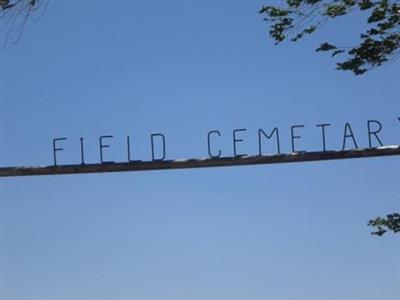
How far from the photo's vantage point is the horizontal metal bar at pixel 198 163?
1075 centimetres

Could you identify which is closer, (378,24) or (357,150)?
(357,150)

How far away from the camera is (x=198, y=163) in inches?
434

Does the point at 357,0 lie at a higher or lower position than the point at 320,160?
higher

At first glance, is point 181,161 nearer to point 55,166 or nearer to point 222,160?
point 222,160

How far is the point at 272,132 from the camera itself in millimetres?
10977

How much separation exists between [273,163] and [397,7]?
277cm

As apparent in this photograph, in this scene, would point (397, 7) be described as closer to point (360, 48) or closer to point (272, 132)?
point (360, 48)

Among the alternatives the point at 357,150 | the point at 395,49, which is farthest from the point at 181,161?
the point at 395,49

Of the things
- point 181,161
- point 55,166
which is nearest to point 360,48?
point 181,161

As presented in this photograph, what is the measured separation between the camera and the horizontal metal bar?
35.3ft

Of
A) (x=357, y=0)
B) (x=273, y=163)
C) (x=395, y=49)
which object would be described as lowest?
(x=273, y=163)

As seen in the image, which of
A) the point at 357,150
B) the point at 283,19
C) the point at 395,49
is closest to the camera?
the point at 357,150

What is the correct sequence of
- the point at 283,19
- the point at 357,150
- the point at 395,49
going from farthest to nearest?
the point at 283,19
the point at 395,49
the point at 357,150

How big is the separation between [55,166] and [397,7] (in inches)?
201
